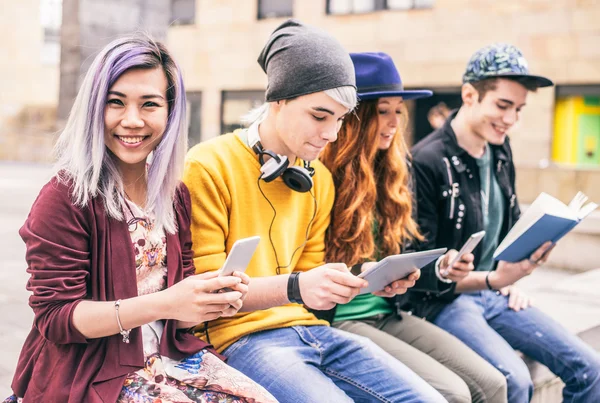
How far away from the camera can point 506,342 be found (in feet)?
10.8

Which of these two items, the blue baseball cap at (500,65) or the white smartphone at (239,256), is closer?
the white smartphone at (239,256)

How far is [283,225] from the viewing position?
2670 millimetres

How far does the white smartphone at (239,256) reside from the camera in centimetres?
181

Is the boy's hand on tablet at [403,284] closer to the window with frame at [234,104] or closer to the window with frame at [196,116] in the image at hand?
the window with frame at [234,104]

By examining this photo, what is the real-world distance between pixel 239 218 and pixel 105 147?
2.04 ft

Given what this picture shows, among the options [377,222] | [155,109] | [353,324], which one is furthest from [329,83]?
[353,324]

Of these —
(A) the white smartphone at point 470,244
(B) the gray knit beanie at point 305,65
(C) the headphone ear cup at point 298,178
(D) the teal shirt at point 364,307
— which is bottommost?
(D) the teal shirt at point 364,307

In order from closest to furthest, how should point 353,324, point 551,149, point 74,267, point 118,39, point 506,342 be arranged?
1. point 74,267
2. point 118,39
3. point 353,324
4. point 506,342
5. point 551,149

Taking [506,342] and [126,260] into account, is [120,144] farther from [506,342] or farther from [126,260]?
[506,342]

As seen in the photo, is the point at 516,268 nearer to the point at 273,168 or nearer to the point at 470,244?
the point at 470,244

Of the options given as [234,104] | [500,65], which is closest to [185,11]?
[234,104]

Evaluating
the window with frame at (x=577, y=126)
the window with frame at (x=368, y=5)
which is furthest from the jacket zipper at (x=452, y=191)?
the window with frame at (x=368, y=5)

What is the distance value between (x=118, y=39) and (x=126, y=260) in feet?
2.23

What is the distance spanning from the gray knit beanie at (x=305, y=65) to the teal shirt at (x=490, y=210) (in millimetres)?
1316
